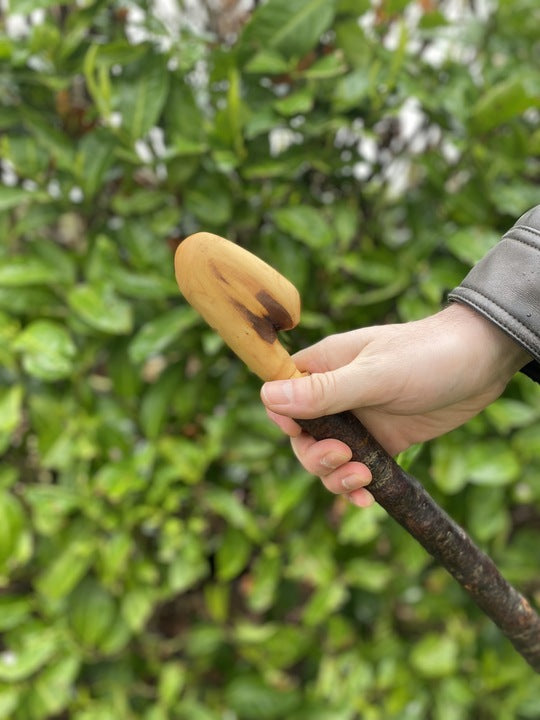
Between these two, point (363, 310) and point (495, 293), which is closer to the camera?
point (495, 293)

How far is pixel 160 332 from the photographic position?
135 centimetres

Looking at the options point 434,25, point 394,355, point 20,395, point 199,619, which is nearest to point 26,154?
point 20,395

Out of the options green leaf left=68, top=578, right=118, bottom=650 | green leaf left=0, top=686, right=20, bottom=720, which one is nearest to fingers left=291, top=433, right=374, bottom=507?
green leaf left=68, top=578, right=118, bottom=650

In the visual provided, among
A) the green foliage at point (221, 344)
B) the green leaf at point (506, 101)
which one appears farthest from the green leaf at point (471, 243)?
the green leaf at point (506, 101)

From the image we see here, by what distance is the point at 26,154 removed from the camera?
136cm

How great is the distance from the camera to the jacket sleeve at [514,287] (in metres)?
0.72

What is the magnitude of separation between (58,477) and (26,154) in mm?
684

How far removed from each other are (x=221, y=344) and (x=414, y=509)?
0.79 m

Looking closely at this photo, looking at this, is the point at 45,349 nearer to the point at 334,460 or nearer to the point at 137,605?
the point at 137,605

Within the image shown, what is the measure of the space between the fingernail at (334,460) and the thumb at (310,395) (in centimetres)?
5

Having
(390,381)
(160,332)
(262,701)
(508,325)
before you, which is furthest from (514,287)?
(262,701)

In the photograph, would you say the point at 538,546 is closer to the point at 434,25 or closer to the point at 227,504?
the point at 227,504

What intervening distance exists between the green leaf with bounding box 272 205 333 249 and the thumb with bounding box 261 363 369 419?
0.73 metres

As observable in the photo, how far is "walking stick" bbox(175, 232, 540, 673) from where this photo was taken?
1.94 feet
